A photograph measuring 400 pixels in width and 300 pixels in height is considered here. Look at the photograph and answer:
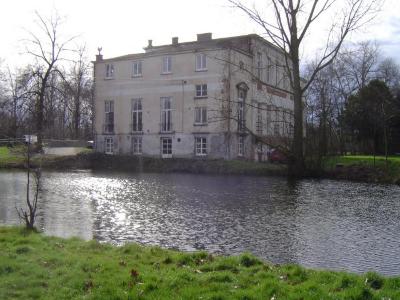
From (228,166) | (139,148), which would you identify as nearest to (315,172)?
(228,166)

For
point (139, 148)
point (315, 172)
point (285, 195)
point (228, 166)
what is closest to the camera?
point (285, 195)

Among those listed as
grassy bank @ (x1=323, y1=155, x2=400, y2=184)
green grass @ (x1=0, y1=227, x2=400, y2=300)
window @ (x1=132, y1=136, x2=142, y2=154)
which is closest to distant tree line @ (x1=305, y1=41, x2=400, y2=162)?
grassy bank @ (x1=323, y1=155, x2=400, y2=184)

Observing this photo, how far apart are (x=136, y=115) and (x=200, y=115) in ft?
26.1

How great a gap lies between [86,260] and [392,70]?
224 ft

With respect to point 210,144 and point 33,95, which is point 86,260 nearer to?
point 210,144

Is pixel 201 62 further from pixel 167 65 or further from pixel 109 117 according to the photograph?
pixel 109 117

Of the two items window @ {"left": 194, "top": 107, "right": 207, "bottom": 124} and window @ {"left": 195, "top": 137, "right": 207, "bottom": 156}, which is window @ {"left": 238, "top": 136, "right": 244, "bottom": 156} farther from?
window @ {"left": 194, "top": 107, "right": 207, "bottom": 124}

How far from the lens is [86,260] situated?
794cm

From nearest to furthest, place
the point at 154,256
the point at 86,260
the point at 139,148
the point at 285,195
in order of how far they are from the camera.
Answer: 1. the point at 86,260
2. the point at 154,256
3. the point at 285,195
4. the point at 139,148

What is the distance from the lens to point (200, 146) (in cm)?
4566

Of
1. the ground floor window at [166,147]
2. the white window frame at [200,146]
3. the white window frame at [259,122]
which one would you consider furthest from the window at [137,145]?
the white window frame at [259,122]

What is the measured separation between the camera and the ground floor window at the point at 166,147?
47688mm

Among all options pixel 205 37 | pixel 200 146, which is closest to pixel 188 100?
pixel 200 146

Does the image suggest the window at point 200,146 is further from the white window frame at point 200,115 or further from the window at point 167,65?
the window at point 167,65
